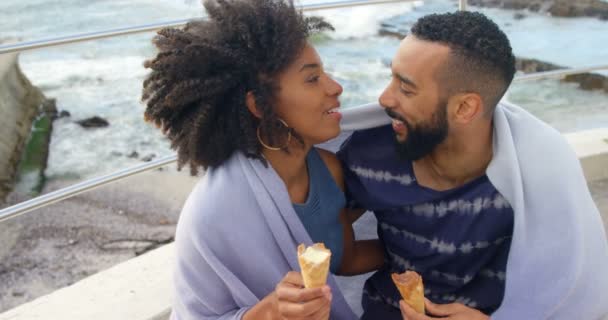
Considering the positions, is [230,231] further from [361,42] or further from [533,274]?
[361,42]

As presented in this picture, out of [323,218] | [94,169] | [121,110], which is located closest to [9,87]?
[121,110]

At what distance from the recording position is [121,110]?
30.0 feet

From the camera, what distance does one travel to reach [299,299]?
135 cm

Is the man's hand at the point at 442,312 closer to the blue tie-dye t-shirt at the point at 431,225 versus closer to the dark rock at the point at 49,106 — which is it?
the blue tie-dye t-shirt at the point at 431,225

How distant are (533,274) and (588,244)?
0.49ft

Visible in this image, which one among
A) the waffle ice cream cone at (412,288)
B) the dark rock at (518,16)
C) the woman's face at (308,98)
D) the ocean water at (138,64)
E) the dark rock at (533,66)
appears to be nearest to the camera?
the waffle ice cream cone at (412,288)

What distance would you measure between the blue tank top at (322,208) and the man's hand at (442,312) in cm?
31

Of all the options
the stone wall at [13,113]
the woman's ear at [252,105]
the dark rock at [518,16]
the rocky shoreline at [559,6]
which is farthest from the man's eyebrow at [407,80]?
the dark rock at [518,16]

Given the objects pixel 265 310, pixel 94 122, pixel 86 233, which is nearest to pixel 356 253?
pixel 265 310

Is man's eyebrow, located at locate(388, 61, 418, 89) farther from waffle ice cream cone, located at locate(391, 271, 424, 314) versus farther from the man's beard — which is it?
waffle ice cream cone, located at locate(391, 271, 424, 314)

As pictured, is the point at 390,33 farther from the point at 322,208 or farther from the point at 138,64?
the point at 322,208

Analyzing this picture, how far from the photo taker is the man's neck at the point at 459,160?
173cm

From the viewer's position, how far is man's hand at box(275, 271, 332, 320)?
4.43ft

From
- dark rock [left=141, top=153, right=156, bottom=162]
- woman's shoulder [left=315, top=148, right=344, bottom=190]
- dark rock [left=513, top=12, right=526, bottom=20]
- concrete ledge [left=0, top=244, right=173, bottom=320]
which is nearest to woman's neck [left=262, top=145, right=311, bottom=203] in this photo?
woman's shoulder [left=315, top=148, right=344, bottom=190]
